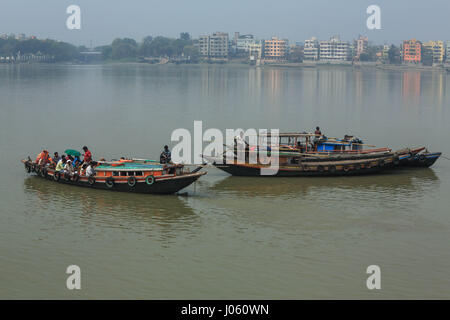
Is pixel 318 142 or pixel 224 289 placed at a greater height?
pixel 318 142

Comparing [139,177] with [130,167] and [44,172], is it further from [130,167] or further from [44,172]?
[44,172]

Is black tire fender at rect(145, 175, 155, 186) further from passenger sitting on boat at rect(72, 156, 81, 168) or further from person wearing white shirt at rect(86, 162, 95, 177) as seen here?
passenger sitting on boat at rect(72, 156, 81, 168)

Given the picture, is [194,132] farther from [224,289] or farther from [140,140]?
[224,289]

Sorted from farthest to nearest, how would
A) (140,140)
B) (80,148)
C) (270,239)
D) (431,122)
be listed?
(431,122) → (140,140) → (80,148) → (270,239)

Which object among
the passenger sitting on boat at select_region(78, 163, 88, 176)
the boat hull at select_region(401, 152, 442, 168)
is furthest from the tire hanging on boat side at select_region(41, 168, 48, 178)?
the boat hull at select_region(401, 152, 442, 168)

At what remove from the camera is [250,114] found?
55812 mm

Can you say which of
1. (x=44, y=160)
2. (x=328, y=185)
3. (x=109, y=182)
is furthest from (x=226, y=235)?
(x=44, y=160)

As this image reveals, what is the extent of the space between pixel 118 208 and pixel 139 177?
64.0 inches

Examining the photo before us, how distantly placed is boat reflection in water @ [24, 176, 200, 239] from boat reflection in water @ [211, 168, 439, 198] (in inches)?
132

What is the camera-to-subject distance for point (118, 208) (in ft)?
76.8

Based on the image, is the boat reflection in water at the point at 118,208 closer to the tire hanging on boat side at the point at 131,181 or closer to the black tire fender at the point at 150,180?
the tire hanging on boat side at the point at 131,181

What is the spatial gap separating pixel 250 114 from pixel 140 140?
18989 mm

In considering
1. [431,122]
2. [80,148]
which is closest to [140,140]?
[80,148]

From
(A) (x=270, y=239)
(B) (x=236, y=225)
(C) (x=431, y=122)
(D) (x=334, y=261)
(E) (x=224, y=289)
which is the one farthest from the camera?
(C) (x=431, y=122)
